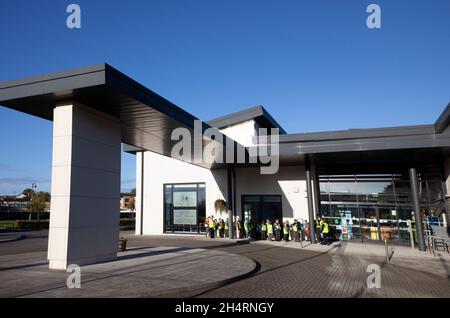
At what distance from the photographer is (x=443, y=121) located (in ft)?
47.0

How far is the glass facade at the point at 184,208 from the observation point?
945 inches

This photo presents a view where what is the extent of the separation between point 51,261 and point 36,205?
4534 cm

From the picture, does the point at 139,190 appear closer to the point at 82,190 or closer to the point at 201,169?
the point at 201,169

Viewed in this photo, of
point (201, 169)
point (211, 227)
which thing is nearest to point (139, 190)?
point (201, 169)

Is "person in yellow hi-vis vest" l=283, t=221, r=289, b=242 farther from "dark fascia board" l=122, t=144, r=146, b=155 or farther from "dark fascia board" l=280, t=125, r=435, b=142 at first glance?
"dark fascia board" l=122, t=144, r=146, b=155

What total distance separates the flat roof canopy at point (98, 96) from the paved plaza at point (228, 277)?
4842 mm

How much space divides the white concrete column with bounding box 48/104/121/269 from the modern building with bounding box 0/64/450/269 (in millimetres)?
32

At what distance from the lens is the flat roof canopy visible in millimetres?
8656

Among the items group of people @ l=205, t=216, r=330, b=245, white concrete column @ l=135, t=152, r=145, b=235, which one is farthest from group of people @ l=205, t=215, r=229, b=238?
white concrete column @ l=135, t=152, r=145, b=235

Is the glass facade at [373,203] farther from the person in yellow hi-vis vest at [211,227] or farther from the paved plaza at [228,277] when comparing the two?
the person in yellow hi-vis vest at [211,227]

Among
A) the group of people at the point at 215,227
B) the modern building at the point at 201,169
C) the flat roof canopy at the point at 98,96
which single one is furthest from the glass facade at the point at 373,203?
the flat roof canopy at the point at 98,96

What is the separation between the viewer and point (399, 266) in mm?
11656

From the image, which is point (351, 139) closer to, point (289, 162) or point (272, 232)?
point (289, 162)
